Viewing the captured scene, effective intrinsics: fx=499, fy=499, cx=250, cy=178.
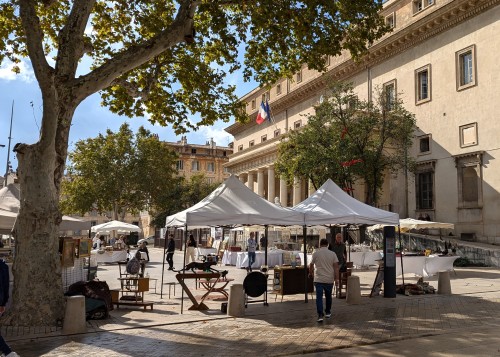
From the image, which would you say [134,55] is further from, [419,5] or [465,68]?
[419,5]

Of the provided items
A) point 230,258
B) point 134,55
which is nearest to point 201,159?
point 230,258

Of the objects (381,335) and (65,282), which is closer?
(381,335)

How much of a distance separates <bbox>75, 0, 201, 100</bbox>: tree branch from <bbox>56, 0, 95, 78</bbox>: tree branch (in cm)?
37

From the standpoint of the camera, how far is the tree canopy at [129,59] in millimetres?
9758

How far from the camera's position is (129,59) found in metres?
10.6

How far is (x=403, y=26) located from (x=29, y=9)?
31935 mm

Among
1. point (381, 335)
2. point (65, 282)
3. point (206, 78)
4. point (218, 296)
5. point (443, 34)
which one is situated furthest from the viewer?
point (443, 34)

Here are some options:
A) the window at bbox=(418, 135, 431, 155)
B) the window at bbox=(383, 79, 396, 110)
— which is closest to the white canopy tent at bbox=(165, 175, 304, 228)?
the window at bbox=(383, 79, 396, 110)

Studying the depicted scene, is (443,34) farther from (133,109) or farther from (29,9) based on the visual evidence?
(29,9)

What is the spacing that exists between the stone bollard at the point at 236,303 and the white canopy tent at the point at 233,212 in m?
1.63

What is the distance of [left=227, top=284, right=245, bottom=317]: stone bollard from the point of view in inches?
432

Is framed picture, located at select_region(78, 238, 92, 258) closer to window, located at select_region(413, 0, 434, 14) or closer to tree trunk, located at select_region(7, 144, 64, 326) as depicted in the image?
tree trunk, located at select_region(7, 144, 64, 326)

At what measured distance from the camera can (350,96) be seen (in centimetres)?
2836

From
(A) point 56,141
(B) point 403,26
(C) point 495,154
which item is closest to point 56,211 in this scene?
(A) point 56,141
